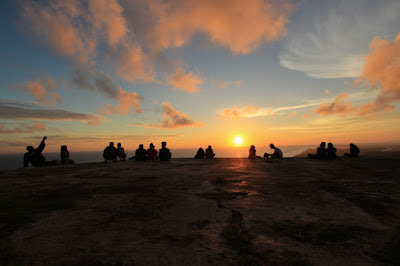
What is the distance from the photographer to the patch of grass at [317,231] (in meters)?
2.93

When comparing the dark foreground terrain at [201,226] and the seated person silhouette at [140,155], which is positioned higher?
the seated person silhouette at [140,155]

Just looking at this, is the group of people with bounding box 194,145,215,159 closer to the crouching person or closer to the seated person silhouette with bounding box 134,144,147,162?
the seated person silhouette with bounding box 134,144,147,162

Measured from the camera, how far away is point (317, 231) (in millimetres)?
3055

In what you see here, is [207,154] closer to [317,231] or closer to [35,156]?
[35,156]

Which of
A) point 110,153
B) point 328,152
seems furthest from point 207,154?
point 328,152

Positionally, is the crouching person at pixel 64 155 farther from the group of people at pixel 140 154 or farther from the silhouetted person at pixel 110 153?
the silhouetted person at pixel 110 153

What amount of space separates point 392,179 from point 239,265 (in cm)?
765

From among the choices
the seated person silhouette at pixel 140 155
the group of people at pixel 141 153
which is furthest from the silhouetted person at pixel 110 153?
the seated person silhouette at pixel 140 155

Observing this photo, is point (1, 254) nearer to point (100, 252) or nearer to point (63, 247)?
point (63, 247)

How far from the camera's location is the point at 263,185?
6.43 metres

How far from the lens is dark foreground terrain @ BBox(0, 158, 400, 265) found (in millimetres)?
2502

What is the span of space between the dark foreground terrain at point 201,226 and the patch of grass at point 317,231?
0.6 inches

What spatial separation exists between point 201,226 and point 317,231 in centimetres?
172

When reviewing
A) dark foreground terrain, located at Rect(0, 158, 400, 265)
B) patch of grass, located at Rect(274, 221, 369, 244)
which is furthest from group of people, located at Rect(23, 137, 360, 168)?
patch of grass, located at Rect(274, 221, 369, 244)
